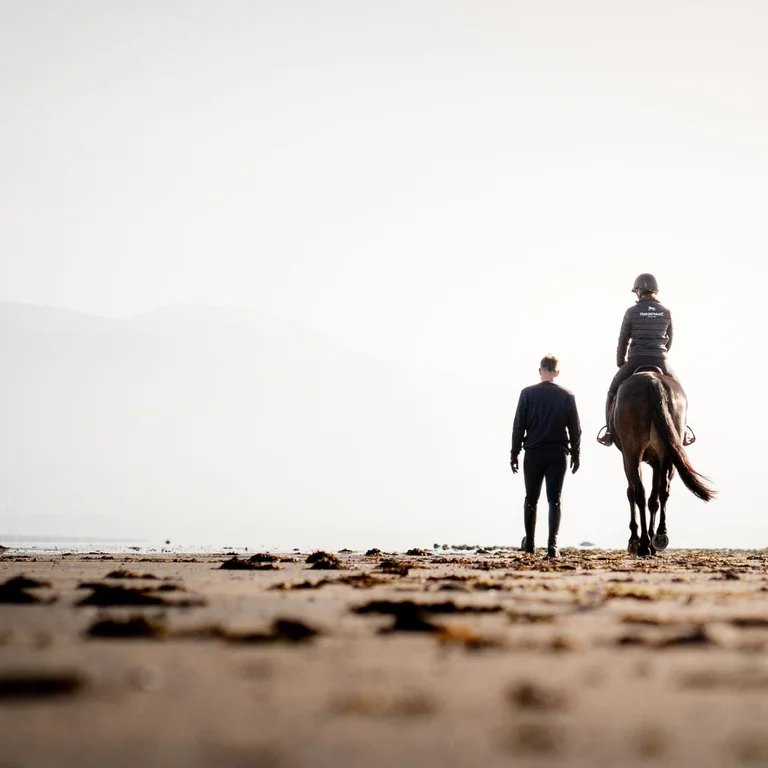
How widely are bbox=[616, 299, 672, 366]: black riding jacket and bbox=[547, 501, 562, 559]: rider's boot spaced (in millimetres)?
2616

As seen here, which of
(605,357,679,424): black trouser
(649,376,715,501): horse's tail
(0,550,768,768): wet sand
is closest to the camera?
(0,550,768,768): wet sand

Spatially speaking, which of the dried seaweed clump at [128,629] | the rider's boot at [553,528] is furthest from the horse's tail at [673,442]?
the dried seaweed clump at [128,629]

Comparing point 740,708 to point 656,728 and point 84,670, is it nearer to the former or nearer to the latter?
point 656,728

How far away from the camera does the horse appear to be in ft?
47.7

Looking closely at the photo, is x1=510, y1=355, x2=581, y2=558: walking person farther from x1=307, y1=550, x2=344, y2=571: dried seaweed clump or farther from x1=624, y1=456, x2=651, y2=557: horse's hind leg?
x1=307, y1=550, x2=344, y2=571: dried seaweed clump

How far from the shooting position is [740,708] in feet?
9.43

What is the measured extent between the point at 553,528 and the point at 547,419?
132 cm

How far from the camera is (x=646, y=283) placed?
16.2 m

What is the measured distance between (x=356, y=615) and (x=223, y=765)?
9.15 ft

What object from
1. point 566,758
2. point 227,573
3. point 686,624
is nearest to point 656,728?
point 566,758

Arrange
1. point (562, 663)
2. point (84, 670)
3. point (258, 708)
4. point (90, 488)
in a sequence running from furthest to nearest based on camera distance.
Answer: point (90, 488) < point (562, 663) < point (84, 670) < point (258, 708)

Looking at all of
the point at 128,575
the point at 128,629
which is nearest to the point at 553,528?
the point at 128,575

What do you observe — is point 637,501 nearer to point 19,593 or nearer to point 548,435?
point 548,435

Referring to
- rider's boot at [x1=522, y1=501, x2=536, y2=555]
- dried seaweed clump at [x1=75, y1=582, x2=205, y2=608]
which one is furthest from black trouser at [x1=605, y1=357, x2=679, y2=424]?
dried seaweed clump at [x1=75, y1=582, x2=205, y2=608]
